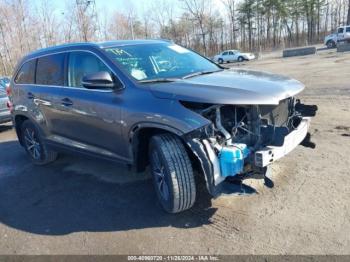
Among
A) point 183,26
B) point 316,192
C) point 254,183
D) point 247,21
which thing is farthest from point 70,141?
point 247,21

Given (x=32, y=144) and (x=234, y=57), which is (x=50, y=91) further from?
(x=234, y=57)

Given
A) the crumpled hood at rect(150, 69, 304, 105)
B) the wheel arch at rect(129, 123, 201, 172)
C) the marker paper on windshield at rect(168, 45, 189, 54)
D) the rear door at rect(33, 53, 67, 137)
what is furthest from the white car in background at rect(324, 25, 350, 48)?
the wheel arch at rect(129, 123, 201, 172)

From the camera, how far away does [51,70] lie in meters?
5.34

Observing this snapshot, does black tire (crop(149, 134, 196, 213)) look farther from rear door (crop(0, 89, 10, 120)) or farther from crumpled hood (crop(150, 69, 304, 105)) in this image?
rear door (crop(0, 89, 10, 120))

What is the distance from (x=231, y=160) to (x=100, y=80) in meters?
1.71

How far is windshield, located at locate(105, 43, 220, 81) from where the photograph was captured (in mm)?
4227

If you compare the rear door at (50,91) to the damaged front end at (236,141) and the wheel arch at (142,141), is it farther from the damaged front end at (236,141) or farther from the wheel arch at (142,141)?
the damaged front end at (236,141)

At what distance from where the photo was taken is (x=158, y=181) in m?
3.98

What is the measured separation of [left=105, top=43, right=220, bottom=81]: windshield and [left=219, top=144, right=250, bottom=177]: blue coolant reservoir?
1.24m

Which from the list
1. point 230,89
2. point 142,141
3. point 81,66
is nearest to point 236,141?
point 230,89

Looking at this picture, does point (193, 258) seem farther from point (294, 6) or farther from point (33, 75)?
point (294, 6)

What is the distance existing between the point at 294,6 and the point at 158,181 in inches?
2874

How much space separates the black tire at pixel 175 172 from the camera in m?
3.61

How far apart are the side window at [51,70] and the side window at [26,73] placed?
0.21 meters
